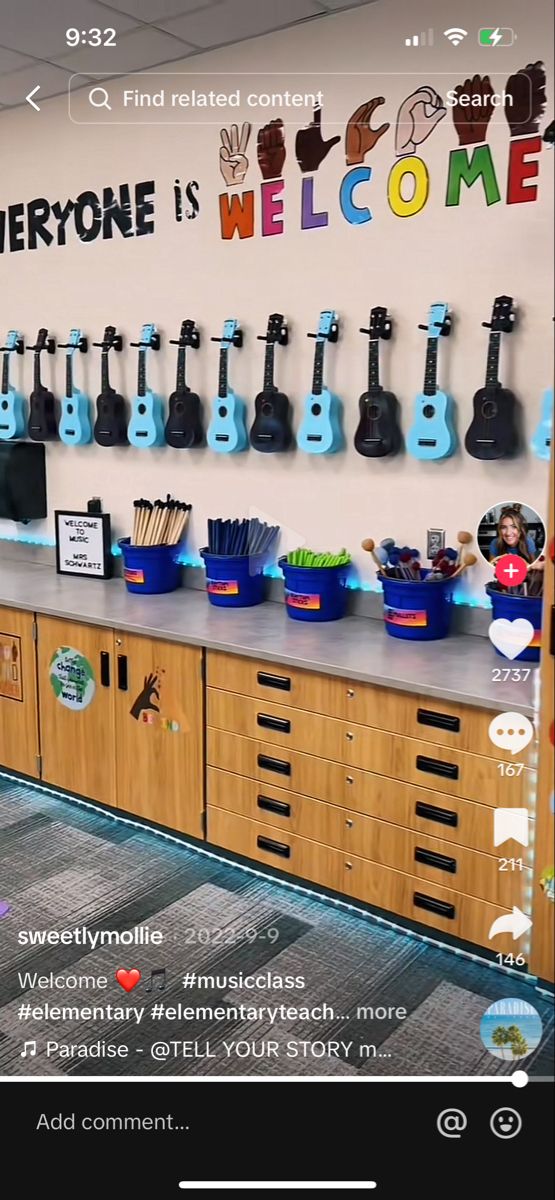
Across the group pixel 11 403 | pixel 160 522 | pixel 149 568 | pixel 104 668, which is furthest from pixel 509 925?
pixel 11 403

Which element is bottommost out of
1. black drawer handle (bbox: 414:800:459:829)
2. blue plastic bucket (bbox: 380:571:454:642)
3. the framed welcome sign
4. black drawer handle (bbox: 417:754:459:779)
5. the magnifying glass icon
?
black drawer handle (bbox: 414:800:459:829)

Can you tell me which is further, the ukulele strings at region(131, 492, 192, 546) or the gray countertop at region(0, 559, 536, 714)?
the ukulele strings at region(131, 492, 192, 546)

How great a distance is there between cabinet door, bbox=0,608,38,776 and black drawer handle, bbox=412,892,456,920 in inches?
60.6

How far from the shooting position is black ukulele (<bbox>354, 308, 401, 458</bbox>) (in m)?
2.92

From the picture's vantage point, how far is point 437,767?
94.8 inches

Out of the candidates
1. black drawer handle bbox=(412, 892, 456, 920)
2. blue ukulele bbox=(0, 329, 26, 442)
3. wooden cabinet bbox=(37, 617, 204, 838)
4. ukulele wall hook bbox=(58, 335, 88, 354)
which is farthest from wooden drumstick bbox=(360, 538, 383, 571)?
blue ukulele bbox=(0, 329, 26, 442)

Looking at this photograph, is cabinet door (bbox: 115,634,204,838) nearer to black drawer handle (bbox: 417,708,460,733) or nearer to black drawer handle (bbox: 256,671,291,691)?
black drawer handle (bbox: 256,671,291,691)

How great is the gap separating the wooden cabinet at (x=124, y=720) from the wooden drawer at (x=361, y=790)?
0.14 meters

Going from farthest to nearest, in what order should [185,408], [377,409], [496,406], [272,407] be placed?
[185,408] < [272,407] < [377,409] < [496,406]

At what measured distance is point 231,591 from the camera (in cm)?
322

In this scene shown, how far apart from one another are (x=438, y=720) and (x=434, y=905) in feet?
1.59

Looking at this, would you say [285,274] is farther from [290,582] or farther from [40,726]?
[40,726]

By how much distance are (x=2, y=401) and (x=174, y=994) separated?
8.66 feet

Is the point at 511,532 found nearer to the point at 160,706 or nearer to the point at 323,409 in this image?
the point at 323,409
